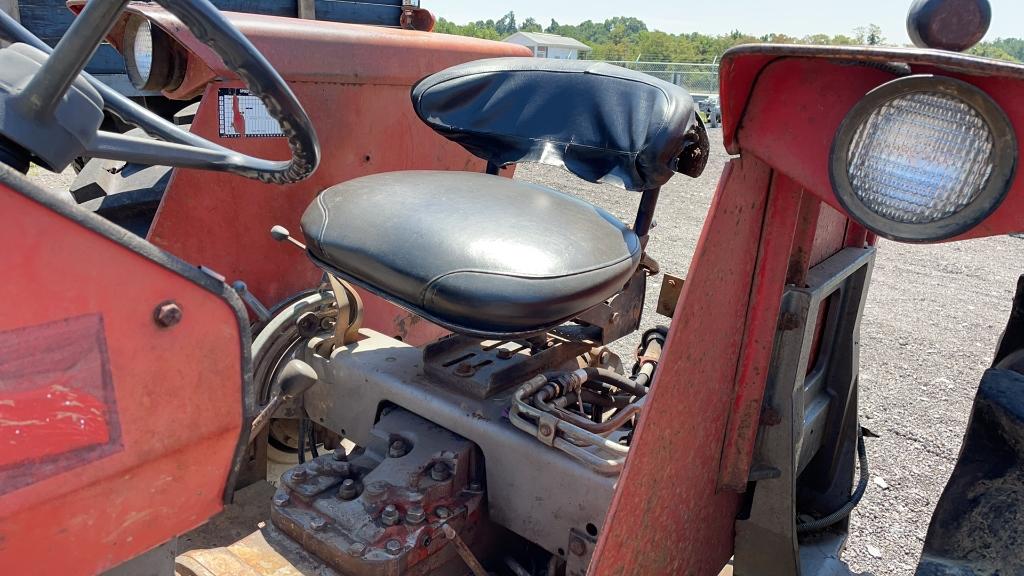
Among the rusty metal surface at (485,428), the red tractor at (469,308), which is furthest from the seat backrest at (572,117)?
the rusty metal surface at (485,428)

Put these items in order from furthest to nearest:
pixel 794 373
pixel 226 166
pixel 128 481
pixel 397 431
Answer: pixel 397 431 → pixel 794 373 → pixel 226 166 → pixel 128 481

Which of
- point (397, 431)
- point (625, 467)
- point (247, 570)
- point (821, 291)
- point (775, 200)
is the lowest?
point (247, 570)

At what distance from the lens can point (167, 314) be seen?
80 centimetres

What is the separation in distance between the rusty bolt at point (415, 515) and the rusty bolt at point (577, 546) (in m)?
0.25

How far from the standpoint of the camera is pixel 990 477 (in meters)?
0.90

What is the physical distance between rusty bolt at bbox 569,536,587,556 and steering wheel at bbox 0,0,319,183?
2.42 ft

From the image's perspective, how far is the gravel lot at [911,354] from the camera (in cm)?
234

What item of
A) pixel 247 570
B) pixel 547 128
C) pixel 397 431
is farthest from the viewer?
pixel 547 128

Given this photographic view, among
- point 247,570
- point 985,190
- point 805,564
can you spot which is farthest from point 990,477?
point 247,570

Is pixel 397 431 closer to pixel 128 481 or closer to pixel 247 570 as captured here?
pixel 247 570

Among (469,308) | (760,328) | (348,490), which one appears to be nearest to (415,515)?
(348,490)

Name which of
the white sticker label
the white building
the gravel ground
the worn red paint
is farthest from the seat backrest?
the white building

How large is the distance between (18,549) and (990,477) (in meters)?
1.01

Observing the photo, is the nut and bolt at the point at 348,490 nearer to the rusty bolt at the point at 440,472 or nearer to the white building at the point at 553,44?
the rusty bolt at the point at 440,472
